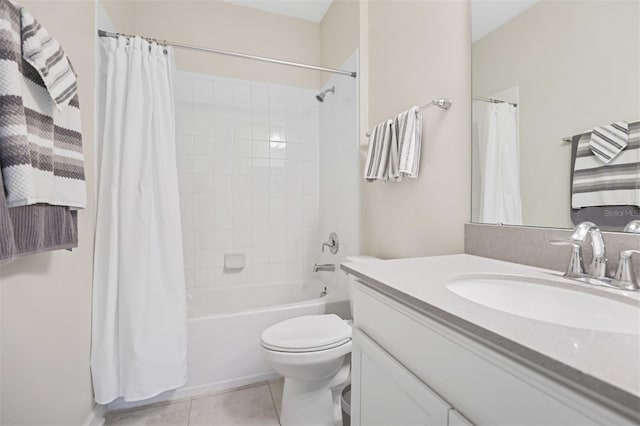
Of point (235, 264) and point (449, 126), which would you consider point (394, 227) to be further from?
point (235, 264)

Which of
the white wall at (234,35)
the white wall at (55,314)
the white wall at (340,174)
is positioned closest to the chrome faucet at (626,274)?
the white wall at (340,174)

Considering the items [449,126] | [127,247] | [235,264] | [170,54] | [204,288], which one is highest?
[170,54]

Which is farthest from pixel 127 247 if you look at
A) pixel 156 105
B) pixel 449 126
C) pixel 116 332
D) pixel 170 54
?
pixel 449 126

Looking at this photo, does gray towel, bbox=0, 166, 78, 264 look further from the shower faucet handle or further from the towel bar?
the shower faucet handle

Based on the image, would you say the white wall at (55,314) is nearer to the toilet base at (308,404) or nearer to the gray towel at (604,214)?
the toilet base at (308,404)

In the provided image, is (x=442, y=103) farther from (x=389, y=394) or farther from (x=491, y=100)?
(x=389, y=394)

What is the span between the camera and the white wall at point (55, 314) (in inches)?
33.6

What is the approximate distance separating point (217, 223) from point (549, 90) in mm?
2118

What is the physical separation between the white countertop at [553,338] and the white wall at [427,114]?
1.82 ft

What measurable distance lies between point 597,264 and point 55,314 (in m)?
1.71

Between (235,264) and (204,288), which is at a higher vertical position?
(235,264)

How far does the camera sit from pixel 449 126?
127cm

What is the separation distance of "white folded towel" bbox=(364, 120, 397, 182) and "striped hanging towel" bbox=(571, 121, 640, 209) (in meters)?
0.71

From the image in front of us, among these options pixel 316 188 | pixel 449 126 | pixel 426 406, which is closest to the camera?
pixel 426 406
